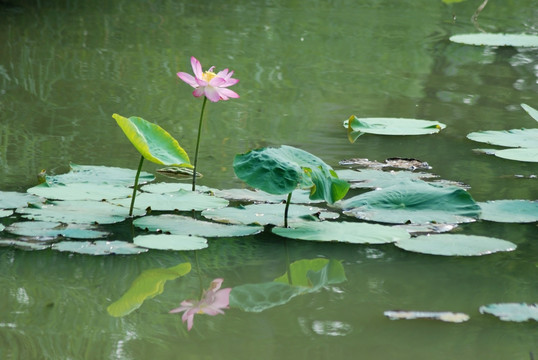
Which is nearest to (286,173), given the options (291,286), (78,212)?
(291,286)

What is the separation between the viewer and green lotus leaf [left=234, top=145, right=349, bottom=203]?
1.90 metres

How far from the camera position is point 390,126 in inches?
118

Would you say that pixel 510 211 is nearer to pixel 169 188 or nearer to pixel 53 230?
pixel 169 188

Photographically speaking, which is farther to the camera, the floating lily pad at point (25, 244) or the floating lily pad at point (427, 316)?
the floating lily pad at point (25, 244)

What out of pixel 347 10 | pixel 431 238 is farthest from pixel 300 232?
pixel 347 10

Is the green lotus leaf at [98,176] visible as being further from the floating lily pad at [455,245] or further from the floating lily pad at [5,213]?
the floating lily pad at [455,245]

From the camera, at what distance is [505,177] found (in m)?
2.49

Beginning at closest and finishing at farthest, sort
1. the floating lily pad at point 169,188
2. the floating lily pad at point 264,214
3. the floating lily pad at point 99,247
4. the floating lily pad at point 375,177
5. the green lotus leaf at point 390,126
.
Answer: the floating lily pad at point 99,247 < the floating lily pad at point 264,214 < the floating lily pad at point 169,188 < the floating lily pad at point 375,177 < the green lotus leaf at point 390,126

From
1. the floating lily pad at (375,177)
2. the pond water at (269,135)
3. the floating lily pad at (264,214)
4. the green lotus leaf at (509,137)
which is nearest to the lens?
the pond water at (269,135)

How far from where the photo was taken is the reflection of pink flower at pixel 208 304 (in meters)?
1.56

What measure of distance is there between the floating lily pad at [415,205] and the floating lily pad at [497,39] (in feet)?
9.32

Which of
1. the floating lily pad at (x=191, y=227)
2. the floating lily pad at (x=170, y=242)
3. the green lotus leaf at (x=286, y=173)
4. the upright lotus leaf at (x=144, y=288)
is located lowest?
the upright lotus leaf at (x=144, y=288)

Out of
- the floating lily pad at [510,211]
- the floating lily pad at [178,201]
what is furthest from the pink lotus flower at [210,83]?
the floating lily pad at [510,211]

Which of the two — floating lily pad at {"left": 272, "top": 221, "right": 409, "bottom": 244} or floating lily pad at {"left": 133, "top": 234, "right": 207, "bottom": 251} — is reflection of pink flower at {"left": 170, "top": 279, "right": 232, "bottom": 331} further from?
floating lily pad at {"left": 272, "top": 221, "right": 409, "bottom": 244}
